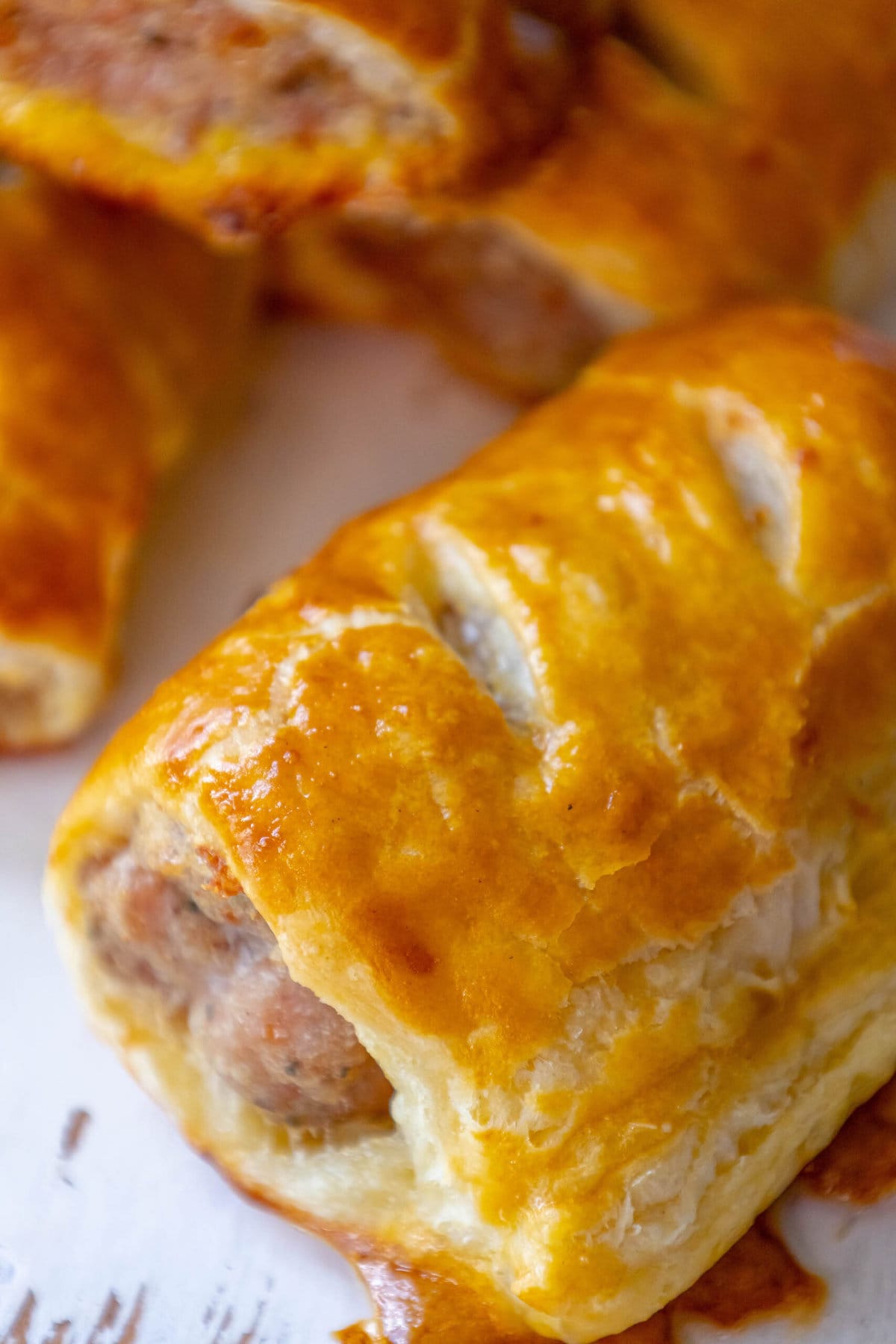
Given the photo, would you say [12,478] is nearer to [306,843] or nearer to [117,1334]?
[306,843]

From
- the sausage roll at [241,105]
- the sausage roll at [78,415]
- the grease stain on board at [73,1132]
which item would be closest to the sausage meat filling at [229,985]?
the grease stain on board at [73,1132]

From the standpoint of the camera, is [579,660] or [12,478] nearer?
[579,660]

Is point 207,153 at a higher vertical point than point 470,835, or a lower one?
higher

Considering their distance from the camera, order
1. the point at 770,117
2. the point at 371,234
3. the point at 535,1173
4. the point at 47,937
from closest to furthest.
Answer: the point at 535,1173 → the point at 47,937 → the point at 770,117 → the point at 371,234

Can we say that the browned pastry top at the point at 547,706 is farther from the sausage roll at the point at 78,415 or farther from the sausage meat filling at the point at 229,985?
the sausage roll at the point at 78,415

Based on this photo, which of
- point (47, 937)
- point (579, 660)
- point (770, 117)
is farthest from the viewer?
point (770, 117)

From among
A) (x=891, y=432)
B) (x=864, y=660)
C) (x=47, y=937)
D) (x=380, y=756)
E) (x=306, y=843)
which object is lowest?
(x=47, y=937)

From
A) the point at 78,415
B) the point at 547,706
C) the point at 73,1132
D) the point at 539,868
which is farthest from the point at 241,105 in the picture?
the point at 73,1132

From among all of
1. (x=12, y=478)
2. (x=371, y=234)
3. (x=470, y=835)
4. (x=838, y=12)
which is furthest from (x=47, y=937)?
(x=838, y=12)
